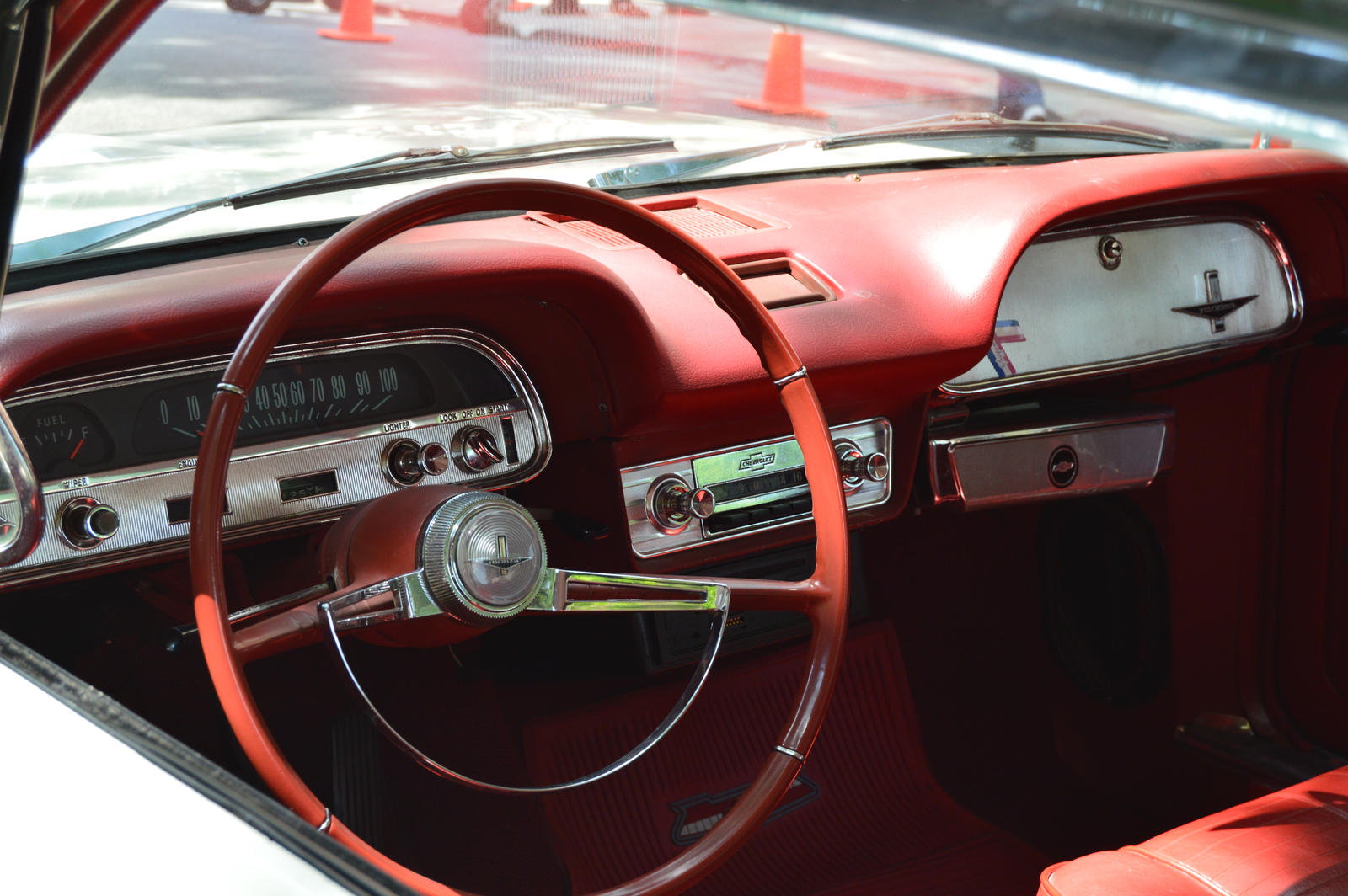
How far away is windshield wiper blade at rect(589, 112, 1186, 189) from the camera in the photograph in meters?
1.98

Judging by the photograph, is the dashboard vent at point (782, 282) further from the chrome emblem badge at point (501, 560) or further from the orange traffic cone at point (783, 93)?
the chrome emblem badge at point (501, 560)

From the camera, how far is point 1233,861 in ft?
4.36

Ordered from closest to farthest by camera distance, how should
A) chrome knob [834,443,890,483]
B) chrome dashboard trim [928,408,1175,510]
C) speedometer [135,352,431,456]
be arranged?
speedometer [135,352,431,456]
chrome knob [834,443,890,483]
chrome dashboard trim [928,408,1175,510]

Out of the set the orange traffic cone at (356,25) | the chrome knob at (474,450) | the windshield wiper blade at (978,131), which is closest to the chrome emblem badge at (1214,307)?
the windshield wiper blade at (978,131)

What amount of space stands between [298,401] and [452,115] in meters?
0.59

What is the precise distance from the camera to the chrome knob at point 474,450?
5.13 ft

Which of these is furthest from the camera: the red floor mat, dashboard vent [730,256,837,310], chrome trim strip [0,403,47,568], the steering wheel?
the red floor mat

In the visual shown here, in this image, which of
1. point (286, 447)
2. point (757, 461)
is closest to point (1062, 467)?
point (757, 461)

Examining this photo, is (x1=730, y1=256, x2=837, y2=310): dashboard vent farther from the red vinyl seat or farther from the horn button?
the red vinyl seat

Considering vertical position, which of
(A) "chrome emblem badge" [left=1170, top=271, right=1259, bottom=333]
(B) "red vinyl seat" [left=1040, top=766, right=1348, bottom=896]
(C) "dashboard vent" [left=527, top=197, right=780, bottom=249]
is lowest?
(B) "red vinyl seat" [left=1040, top=766, right=1348, bottom=896]

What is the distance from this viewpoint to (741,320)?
4.45ft

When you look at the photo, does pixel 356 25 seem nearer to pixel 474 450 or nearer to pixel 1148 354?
pixel 474 450

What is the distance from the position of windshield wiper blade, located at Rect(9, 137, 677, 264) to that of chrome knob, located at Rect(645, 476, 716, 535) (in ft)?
1.80

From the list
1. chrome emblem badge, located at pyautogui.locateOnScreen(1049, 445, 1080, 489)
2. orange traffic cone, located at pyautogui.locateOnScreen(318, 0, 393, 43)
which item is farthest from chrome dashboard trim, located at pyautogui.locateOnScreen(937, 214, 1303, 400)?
orange traffic cone, located at pyautogui.locateOnScreen(318, 0, 393, 43)
